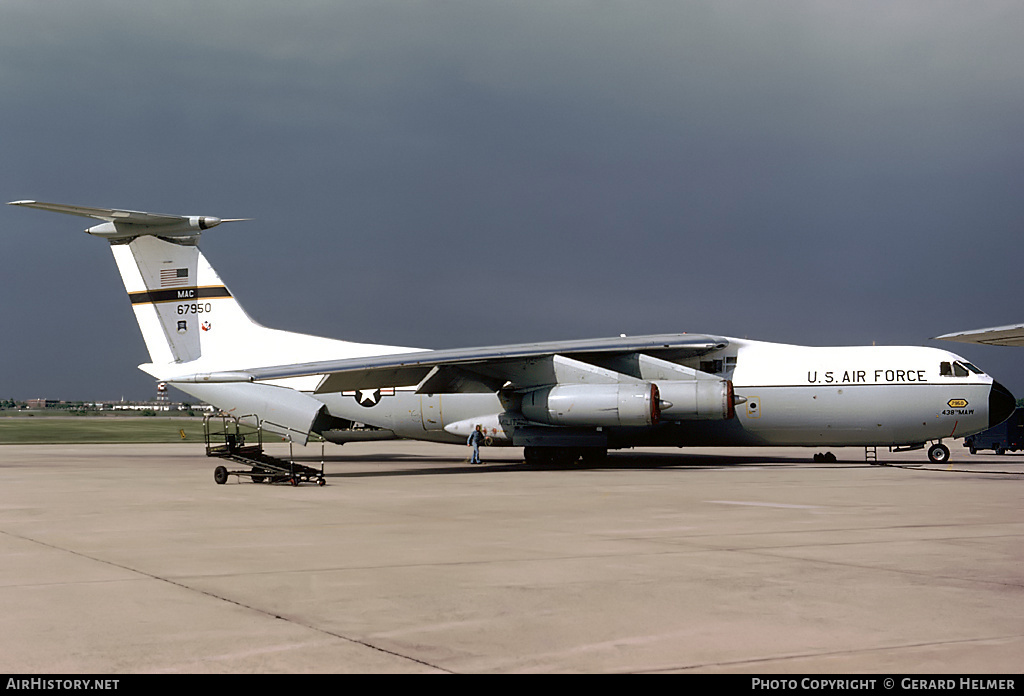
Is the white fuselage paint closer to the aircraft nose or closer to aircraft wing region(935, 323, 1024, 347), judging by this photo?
the aircraft nose

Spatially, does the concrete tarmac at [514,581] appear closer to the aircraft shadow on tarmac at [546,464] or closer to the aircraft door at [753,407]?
the aircraft shadow on tarmac at [546,464]

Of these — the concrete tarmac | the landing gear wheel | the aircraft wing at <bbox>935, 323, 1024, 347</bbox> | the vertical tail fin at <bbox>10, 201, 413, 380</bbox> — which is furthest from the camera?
the vertical tail fin at <bbox>10, 201, 413, 380</bbox>

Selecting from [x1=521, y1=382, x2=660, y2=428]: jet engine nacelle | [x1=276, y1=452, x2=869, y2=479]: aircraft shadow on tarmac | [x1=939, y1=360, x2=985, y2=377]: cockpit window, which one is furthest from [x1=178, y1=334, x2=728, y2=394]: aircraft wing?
[x1=939, y1=360, x2=985, y2=377]: cockpit window

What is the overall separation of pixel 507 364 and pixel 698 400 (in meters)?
5.15

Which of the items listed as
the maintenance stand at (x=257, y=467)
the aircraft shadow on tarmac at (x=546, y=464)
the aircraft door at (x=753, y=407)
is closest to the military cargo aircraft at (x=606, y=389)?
Answer: the aircraft door at (x=753, y=407)

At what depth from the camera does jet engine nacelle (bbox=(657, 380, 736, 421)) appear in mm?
24281

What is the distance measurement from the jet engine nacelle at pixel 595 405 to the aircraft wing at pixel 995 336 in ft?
23.0

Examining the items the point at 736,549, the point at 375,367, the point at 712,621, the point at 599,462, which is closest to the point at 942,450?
the point at 599,462

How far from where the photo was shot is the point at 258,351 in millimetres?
29312

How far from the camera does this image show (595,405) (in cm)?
2453

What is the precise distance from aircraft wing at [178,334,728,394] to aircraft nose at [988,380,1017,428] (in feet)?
22.7

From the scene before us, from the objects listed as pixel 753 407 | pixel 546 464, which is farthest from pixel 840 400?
pixel 546 464

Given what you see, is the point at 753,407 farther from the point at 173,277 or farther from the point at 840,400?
the point at 173,277

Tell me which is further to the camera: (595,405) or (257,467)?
(595,405)
